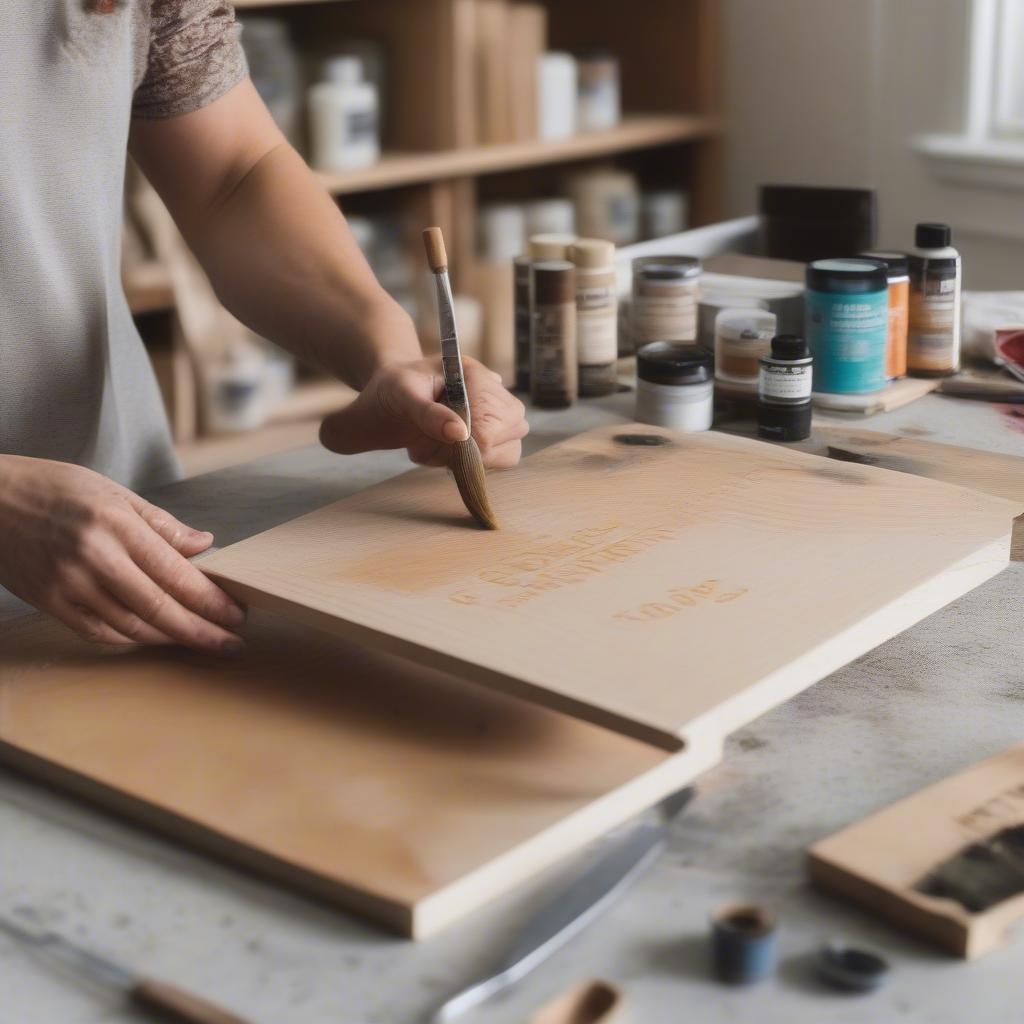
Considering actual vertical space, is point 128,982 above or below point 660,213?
below

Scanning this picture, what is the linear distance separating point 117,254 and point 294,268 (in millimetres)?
178

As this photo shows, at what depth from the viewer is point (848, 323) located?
148 cm

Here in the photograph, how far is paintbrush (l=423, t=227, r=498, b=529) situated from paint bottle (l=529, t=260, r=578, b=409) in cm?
36

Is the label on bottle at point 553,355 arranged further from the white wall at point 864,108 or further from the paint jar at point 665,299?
the white wall at point 864,108

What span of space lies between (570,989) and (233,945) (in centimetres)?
17

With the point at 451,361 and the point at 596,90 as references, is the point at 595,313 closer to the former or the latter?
the point at 451,361

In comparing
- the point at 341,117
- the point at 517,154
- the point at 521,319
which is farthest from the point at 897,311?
the point at 517,154

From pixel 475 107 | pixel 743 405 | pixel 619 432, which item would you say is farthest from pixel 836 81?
pixel 619 432

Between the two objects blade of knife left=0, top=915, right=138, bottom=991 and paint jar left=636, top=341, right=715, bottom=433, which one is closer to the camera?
blade of knife left=0, top=915, right=138, bottom=991

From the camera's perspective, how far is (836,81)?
3.00 metres

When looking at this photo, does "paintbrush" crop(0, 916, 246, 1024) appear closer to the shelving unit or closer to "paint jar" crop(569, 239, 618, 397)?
"paint jar" crop(569, 239, 618, 397)

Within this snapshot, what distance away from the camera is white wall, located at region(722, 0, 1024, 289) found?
108 inches

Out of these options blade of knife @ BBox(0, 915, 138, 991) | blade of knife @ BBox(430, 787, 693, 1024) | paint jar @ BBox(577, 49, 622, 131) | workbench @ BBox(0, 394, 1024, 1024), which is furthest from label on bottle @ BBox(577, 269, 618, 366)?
paint jar @ BBox(577, 49, 622, 131)

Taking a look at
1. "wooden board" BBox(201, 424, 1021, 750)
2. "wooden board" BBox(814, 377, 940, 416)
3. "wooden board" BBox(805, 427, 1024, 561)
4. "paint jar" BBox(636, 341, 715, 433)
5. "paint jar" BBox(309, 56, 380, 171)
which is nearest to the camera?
"wooden board" BBox(201, 424, 1021, 750)
